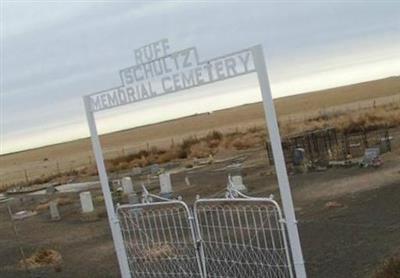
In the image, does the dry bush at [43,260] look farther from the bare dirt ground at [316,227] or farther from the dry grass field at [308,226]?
the bare dirt ground at [316,227]

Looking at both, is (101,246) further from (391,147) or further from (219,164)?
(219,164)

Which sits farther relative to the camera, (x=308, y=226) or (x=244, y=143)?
(x=244, y=143)

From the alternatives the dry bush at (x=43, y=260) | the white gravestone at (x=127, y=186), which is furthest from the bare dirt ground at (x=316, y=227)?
the white gravestone at (x=127, y=186)

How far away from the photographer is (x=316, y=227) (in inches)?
558

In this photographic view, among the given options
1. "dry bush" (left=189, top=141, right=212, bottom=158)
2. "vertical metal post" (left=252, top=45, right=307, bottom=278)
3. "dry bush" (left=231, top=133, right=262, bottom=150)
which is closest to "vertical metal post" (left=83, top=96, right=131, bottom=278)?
"vertical metal post" (left=252, top=45, right=307, bottom=278)

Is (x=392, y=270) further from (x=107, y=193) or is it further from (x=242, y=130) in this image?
(x=242, y=130)

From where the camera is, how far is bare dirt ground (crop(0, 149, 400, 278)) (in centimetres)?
1136

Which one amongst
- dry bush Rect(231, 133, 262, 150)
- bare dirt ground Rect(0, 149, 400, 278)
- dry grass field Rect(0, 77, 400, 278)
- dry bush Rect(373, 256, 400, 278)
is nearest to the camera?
dry bush Rect(373, 256, 400, 278)

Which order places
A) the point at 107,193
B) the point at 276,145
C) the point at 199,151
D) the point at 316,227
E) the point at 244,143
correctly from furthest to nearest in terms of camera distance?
1. the point at 244,143
2. the point at 199,151
3. the point at 316,227
4. the point at 107,193
5. the point at 276,145

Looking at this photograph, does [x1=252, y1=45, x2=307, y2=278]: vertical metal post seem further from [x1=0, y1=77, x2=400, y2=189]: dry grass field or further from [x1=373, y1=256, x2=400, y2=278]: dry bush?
[x1=0, y1=77, x2=400, y2=189]: dry grass field

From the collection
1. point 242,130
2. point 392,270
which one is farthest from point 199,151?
point 392,270

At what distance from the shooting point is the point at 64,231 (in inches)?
802

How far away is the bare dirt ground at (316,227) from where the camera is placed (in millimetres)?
11359

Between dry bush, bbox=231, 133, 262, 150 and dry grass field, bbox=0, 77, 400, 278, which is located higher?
dry grass field, bbox=0, 77, 400, 278
